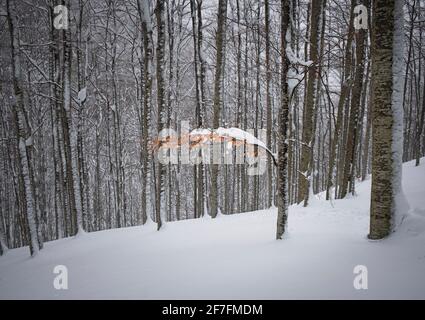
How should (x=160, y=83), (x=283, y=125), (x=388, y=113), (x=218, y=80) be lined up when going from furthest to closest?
(x=218, y=80), (x=160, y=83), (x=283, y=125), (x=388, y=113)

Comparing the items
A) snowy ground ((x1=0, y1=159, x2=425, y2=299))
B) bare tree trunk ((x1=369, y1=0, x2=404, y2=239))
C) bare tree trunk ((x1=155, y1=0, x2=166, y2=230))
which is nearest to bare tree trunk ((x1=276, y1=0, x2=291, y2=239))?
snowy ground ((x1=0, y1=159, x2=425, y2=299))

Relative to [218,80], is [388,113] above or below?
below

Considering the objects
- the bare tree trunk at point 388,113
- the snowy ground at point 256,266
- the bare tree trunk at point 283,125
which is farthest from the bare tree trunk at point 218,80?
the bare tree trunk at point 388,113

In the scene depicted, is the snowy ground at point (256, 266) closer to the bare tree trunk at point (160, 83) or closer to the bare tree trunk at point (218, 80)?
the bare tree trunk at point (160, 83)

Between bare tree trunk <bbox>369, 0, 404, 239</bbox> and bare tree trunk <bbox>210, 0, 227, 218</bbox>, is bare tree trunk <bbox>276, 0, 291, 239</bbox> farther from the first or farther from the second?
bare tree trunk <bbox>210, 0, 227, 218</bbox>

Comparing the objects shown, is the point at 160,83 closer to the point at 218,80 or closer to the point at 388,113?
the point at 218,80

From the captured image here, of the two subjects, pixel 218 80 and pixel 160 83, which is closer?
pixel 160 83

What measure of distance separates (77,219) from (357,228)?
8413mm

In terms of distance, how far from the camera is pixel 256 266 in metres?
3.56

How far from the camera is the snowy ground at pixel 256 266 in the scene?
2865 mm

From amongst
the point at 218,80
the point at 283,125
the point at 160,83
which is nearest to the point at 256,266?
the point at 283,125

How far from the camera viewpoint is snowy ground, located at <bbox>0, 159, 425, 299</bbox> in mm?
2865

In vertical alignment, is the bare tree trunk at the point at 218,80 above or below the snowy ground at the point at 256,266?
above
